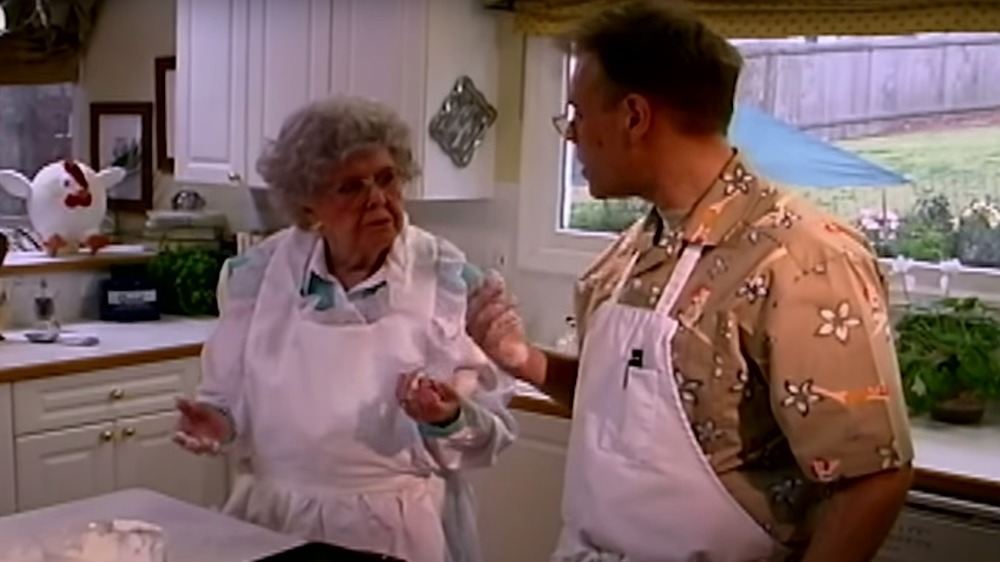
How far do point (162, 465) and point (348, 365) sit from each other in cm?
163

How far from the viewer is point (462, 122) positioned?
3365 mm

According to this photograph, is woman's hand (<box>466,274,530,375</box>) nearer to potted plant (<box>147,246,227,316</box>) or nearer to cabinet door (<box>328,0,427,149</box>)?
cabinet door (<box>328,0,427,149</box>)

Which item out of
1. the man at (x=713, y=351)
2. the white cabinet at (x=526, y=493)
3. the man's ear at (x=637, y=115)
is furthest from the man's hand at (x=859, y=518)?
the white cabinet at (x=526, y=493)

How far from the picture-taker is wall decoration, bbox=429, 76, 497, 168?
331 centimetres

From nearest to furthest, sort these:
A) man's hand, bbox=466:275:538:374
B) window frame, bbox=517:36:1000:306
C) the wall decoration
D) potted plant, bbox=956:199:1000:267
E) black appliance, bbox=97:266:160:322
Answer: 1. man's hand, bbox=466:275:538:374
2. potted plant, bbox=956:199:1000:267
3. the wall decoration
4. window frame, bbox=517:36:1000:306
5. black appliance, bbox=97:266:160:322

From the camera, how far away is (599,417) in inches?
65.9

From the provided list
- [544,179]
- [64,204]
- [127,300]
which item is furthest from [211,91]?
[544,179]

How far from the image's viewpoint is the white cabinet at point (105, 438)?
319 centimetres

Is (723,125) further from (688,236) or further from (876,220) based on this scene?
(876,220)

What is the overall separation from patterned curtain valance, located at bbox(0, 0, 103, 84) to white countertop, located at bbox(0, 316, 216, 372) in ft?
3.51

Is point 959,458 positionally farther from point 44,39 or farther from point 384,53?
point 44,39

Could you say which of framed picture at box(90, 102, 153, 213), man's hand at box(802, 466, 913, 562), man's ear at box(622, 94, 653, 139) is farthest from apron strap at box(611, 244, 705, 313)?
framed picture at box(90, 102, 153, 213)

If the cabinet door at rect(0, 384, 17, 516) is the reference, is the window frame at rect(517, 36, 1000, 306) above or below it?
above

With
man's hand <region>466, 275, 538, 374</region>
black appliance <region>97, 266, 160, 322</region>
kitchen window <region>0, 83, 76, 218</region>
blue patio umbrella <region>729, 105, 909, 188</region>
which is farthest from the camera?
kitchen window <region>0, 83, 76, 218</region>
